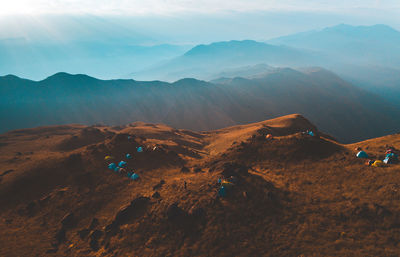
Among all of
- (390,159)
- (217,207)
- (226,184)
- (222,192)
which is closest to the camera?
(217,207)

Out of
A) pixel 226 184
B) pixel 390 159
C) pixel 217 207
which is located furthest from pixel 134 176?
pixel 390 159

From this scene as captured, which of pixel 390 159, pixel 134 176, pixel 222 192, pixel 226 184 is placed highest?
pixel 390 159

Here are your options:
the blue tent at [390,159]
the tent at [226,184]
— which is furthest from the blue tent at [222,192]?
the blue tent at [390,159]

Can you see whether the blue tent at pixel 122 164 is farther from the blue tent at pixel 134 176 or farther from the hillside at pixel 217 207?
the blue tent at pixel 134 176

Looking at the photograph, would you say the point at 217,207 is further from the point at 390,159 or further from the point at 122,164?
the point at 122,164

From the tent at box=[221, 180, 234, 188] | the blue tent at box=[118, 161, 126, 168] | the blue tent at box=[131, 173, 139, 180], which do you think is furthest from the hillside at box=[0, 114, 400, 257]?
the blue tent at box=[118, 161, 126, 168]

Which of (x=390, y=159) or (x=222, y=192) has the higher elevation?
(x=390, y=159)

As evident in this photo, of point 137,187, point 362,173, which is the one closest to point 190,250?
point 137,187

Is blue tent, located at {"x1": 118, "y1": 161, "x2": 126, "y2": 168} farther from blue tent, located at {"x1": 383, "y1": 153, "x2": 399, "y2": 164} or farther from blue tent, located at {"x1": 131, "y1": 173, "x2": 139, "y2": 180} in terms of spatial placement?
blue tent, located at {"x1": 383, "y1": 153, "x2": 399, "y2": 164}

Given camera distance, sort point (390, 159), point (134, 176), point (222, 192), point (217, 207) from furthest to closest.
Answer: point (134, 176), point (390, 159), point (222, 192), point (217, 207)

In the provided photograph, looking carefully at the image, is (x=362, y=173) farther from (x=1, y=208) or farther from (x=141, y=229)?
(x=1, y=208)
